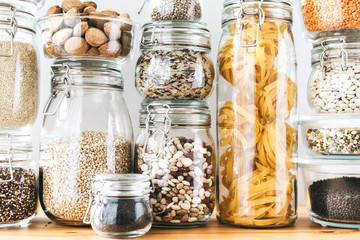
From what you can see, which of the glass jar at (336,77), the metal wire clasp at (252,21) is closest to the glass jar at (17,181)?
the metal wire clasp at (252,21)

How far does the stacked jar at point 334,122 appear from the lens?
36.6 inches

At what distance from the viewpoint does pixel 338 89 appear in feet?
3.10

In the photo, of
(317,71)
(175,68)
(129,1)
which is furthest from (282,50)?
(129,1)

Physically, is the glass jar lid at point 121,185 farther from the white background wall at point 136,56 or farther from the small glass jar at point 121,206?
the white background wall at point 136,56

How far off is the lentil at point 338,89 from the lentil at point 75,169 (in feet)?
1.49

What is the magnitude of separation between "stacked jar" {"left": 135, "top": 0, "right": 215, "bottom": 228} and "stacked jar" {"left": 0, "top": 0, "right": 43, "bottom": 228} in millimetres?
239

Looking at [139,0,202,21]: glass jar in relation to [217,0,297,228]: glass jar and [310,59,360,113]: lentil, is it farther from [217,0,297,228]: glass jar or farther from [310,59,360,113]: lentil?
[310,59,360,113]: lentil

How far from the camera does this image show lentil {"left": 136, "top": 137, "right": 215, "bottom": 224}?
3.02 feet

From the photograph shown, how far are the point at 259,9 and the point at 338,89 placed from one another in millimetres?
236

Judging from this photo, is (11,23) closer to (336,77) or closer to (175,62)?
(175,62)

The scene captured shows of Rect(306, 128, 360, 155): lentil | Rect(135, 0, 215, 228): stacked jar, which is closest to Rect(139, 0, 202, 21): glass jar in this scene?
Rect(135, 0, 215, 228): stacked jar

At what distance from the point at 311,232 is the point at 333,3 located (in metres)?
0.48

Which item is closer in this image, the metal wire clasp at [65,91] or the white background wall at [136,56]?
the metal wire clasp at [65,91]

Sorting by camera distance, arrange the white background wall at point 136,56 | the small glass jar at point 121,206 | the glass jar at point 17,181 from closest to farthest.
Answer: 1. the small glass jar at point 121,206
2. the glass jar at point 17,181
3. the white background wall at point 136,56
